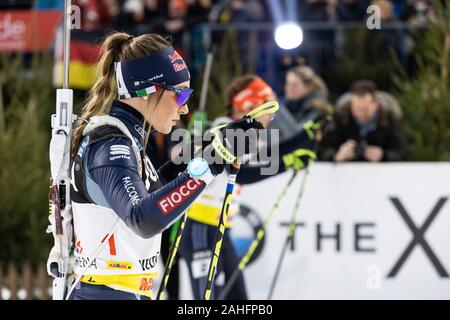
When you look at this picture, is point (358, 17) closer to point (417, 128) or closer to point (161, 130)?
point (417, 128)

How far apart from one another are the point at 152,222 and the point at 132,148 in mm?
386

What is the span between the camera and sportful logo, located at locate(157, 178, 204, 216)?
151 inches

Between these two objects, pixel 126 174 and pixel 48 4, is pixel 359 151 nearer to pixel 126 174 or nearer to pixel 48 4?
pixel 126 174

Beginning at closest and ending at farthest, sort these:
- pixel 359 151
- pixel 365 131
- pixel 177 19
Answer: pixel 359 151, pixel 365 131, pixel 177 19

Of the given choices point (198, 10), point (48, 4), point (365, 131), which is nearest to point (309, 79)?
point (365, 131)

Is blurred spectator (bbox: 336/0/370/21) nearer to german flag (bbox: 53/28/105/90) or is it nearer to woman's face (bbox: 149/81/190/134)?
german flag (bbox: 53/28/105/90)

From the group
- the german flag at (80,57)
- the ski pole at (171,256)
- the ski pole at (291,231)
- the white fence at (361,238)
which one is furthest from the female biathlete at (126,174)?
the german flag at (80,57)

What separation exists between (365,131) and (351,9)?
339 centimetres

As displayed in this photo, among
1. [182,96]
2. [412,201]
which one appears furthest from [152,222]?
[412,201]

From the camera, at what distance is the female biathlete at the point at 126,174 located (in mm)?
3865

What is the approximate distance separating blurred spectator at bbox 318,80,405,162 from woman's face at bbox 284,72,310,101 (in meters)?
0.57

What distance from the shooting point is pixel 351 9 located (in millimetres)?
12266

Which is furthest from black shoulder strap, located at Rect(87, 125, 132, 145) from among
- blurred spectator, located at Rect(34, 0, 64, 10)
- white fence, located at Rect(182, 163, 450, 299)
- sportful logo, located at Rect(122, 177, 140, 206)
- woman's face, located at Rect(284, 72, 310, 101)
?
blurred spectator, located at Rect(34, 0, 64, 10)
